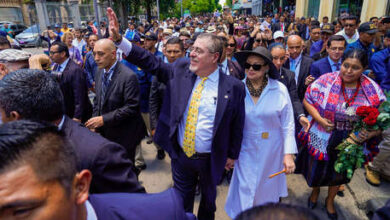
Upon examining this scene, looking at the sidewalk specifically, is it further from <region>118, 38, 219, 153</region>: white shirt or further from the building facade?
the building facade

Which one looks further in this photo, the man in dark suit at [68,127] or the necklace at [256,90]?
the necklace at [256,90]

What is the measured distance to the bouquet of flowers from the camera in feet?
7.89

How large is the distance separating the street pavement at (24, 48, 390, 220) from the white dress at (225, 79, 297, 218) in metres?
0.64

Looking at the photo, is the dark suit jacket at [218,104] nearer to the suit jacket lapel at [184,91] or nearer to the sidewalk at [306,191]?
the suit jacket lapel at [184,91]

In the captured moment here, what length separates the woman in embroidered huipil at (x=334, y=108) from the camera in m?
2.65

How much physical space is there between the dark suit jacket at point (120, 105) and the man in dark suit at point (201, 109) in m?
0.66

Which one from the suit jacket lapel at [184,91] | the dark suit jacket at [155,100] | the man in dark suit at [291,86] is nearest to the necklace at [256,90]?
the man in dark suit at [291,86]

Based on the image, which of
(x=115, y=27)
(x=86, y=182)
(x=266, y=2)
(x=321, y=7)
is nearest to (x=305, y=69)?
(x=115, y=27)

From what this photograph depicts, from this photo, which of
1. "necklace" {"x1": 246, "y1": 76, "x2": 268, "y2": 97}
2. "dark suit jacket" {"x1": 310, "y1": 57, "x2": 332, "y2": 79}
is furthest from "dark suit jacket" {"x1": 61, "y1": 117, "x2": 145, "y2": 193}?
"dark suit jacket" {"x1": 310, "y1": 57, "x2": 332, "y2": 79}

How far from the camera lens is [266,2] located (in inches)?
1455

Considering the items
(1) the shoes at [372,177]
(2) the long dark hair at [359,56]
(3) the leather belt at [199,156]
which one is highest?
(2) the long dark hair at [359,56]

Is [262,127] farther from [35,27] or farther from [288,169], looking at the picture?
[35,27]

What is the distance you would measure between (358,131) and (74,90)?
342 centimetres

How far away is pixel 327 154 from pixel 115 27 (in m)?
2.52
